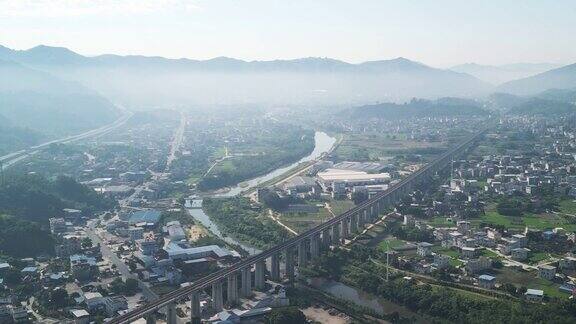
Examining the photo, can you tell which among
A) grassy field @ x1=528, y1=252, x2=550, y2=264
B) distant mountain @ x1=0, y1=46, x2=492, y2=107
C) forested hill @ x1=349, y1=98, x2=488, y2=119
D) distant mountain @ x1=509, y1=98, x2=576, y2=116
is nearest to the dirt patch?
grassy field @ x1=528, y1=252, x2=550, y2=264

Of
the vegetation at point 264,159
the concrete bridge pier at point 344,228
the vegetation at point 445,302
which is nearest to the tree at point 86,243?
the vegetation at point 445,302

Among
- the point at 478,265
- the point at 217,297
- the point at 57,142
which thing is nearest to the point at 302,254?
the point at 217,297

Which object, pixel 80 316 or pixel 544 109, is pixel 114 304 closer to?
pixel 80 316

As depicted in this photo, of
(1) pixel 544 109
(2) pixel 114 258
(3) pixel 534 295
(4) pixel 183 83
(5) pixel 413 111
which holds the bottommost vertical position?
(2) pixel 114 258

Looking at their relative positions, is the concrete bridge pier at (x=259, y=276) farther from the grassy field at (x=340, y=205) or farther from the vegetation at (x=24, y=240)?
the grassy field at (x=340, y=205)

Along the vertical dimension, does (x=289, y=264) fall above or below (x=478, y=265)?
below

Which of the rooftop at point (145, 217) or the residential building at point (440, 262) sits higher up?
the residential building at point (440, 262)

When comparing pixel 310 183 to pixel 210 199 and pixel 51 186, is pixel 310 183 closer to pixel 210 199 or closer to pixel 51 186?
pixel 210 199
